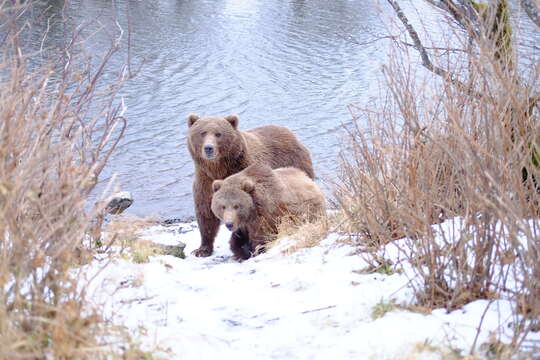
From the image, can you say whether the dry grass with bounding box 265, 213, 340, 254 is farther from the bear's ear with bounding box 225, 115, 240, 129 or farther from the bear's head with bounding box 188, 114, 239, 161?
the bear's ear with bounding box 225, 115, 240, 129

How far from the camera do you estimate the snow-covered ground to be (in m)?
3.94

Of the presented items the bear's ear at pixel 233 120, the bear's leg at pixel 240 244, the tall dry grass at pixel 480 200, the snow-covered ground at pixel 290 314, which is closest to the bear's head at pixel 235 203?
the bear's leg at pixel 240 244

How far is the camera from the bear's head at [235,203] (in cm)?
764

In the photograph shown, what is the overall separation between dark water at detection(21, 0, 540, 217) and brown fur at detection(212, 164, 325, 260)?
10.3 ft

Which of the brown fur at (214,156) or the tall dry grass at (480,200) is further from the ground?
the tall dry grass at (480,200)

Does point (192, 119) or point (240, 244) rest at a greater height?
point (192, 119)

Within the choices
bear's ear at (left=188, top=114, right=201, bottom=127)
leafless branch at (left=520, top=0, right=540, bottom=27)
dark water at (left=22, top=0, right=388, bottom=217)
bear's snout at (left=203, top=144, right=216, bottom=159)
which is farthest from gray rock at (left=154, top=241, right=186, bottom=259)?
leafless branch at (left=520, top=0, right=540, bottom=27)

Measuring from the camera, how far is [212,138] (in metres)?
8.84

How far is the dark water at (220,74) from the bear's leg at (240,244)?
329 centimetres

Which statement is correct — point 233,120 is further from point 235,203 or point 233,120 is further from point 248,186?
point 235,203

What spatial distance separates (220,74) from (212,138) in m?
11.8

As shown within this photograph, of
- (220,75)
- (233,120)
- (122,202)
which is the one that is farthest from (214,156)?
(220,75)


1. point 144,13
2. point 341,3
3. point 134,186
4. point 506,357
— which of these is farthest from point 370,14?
point 506,357

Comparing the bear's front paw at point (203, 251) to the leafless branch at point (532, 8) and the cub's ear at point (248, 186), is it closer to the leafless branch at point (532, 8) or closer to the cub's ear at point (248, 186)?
the cub's ear at point (248, 186)
